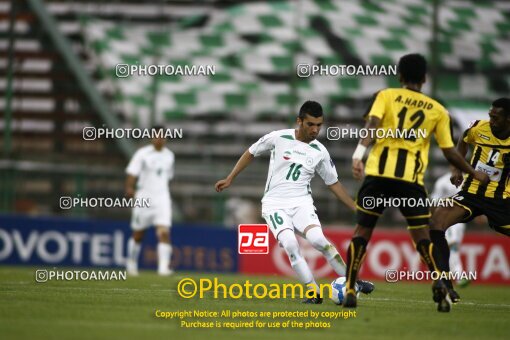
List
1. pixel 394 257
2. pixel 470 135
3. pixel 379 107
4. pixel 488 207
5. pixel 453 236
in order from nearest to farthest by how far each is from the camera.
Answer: pixel 379 107 < pixel 488 207 < pixel 470 135 < pixel 453 236 < pixel 394 257

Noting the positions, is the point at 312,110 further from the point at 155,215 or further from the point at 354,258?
the point at 155,215

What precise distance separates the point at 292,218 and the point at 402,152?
69.0 inches

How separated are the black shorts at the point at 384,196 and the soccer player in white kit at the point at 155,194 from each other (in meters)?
8.24

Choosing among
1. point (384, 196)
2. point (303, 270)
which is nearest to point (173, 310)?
point (303, 270)

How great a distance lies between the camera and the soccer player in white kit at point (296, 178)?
11.5 m

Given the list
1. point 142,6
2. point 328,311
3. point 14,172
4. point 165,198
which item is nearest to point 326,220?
point 165,198

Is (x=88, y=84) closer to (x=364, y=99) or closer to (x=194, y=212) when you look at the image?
(x=194, y=212)

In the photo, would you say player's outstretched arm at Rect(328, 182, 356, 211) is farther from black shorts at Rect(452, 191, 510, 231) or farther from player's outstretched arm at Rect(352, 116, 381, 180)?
player's outstretched arm at Rect(352, 116, 381, 180)

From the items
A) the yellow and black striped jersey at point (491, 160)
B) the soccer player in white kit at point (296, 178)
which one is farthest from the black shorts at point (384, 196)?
the yellow and black striped jersey at point (491, 160)

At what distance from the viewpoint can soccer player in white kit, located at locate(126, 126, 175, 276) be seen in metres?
18.5

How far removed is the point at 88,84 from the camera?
24.6 m

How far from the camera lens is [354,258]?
34.3 ft

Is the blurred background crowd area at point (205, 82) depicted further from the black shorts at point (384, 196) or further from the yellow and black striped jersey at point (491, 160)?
the black shorts at point (384, 196)

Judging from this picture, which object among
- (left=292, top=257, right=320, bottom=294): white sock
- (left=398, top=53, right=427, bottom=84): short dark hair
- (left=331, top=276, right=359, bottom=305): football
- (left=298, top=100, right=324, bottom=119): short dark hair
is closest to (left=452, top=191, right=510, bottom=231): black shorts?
(left=331, top=276, right=359, bottom=305): football
